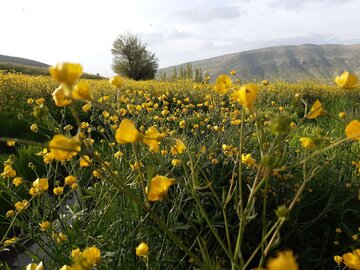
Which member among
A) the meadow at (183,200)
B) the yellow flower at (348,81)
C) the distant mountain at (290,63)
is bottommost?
the meadow at (183,200)

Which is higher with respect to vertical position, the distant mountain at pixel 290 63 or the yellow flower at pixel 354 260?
the distant mountain at pixel 290 63

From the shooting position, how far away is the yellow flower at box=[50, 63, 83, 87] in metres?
0.69

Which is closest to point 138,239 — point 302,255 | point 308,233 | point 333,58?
point 302,255

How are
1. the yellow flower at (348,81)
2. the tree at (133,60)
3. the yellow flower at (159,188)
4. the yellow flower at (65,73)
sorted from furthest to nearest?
the tree at (133,60) → the yellow flower at (348,81) → the yellow flower at (159,188) → the yellow flower at (65,73)

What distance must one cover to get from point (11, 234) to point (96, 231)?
1206 millimetres

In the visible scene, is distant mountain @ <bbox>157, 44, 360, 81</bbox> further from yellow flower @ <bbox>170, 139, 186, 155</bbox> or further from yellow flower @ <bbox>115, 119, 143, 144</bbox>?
yellow flower @ <bbox>115, 119, 143, 144</bbox>

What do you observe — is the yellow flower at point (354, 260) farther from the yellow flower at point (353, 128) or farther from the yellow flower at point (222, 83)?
the yellow flower at point (222, 83)

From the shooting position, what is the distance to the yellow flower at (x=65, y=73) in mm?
689

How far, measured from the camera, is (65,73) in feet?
2.27

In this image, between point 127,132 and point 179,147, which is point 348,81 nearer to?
point 179,147

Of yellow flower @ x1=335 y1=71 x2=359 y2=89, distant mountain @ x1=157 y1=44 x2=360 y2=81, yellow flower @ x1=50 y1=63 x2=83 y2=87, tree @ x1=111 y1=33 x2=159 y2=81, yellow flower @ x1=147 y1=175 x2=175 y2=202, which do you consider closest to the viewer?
yellow flower @ x1=50 y1=63 x2=83 y2=87

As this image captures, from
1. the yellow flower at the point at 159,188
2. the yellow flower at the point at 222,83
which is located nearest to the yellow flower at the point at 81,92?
the yellow flower at the point at 159,188

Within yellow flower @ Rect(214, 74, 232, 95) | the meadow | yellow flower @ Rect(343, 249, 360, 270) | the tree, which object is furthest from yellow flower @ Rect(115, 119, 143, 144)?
the tree

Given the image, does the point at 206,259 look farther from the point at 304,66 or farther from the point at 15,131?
the point at 304,66
